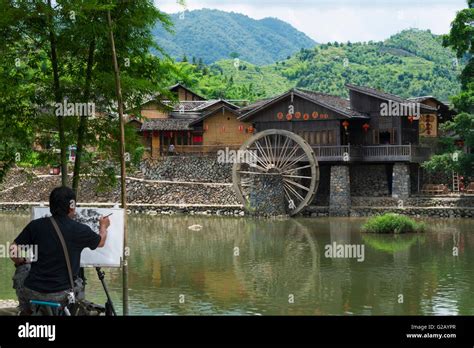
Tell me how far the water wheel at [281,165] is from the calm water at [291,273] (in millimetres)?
4486

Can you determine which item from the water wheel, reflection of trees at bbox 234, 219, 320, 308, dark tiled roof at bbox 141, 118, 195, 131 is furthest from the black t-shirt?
dark tiled roof at bbox 141, 118, 195, 131

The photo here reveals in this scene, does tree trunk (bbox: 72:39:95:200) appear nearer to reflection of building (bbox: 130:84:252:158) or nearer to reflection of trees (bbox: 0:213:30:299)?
reflection of trees (bbox: 0:213:30:299)

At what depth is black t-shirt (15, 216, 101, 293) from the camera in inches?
247

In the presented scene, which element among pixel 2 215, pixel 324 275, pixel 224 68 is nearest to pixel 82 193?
pixel 2 215

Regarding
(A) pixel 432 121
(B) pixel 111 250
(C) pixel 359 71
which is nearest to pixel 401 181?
(A) pixel 432 121

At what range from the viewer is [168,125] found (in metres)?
41.3

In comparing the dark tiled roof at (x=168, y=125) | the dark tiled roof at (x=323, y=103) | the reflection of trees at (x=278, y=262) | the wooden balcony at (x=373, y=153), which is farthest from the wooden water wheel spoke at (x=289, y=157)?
the dark tiled roof at (x=168, y=125)

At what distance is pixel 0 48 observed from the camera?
10.9 meters

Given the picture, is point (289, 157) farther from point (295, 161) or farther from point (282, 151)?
point (282, 151)

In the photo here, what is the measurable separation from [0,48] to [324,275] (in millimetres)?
9657

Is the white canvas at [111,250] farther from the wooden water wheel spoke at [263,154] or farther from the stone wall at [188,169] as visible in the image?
the stone wall at [188,169]

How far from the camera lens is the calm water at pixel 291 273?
1473 centimetres

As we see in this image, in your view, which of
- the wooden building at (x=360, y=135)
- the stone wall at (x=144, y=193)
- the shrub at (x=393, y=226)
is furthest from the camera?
the stone wall at (x=144, y=193)
